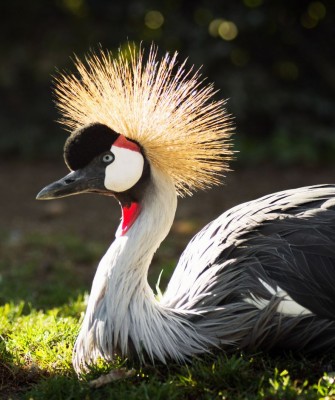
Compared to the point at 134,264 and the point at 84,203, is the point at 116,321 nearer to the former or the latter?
the point at 134,264

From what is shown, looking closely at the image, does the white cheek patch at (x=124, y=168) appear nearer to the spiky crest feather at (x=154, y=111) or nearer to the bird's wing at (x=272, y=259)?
the spiky crest feather at (x=154, y=111)

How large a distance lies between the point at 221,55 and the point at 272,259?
14.5 ft

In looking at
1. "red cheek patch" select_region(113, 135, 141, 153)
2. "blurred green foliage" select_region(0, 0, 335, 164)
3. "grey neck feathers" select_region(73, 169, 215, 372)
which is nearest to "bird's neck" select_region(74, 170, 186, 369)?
"grey neck feathers" select_region(73, 169, 215, 372)

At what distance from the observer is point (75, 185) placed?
7.34 ft

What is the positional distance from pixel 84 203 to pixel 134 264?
349 cm

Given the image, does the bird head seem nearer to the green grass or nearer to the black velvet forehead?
the black velvet forehead

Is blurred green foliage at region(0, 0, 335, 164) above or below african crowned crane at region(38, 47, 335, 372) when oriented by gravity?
above

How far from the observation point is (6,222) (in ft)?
17.1

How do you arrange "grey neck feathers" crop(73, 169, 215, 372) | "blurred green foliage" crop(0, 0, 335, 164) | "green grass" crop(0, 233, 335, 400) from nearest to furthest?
"green grass" crop(0, 233, 335, 400)
"grey neck feathers" crop(73, 169, 215, 372)
"blurred green foliage" crop(0, 0, 335, 164)

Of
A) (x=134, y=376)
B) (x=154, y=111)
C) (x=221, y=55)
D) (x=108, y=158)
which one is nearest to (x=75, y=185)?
(x=108, y=158)

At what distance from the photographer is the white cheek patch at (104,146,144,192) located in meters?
2.21

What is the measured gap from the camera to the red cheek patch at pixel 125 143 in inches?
87.0

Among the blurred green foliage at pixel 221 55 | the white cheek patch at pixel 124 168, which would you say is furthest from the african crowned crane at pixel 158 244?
the blurred green foliage at pixel 221 55

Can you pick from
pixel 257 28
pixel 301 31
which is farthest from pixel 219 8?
pixel 301 31
